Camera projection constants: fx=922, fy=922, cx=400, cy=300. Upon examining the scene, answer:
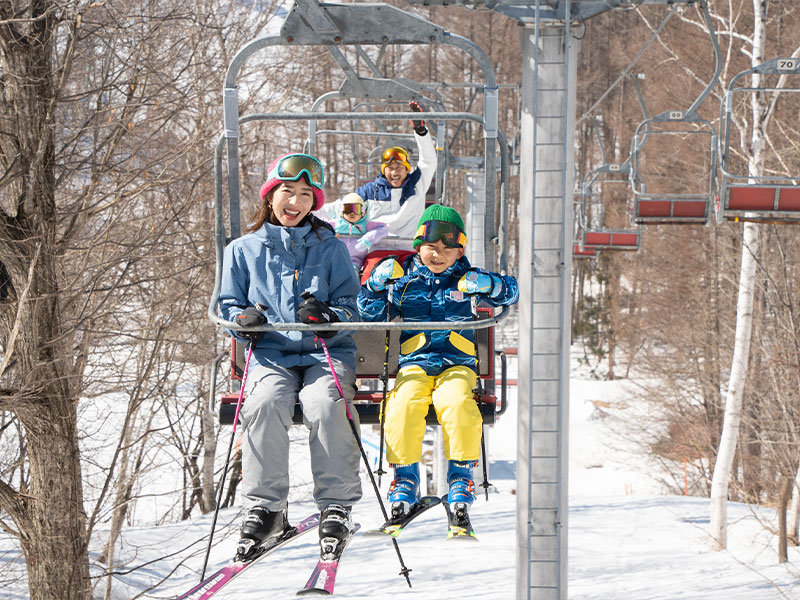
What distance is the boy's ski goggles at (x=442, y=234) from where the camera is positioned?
3.86m

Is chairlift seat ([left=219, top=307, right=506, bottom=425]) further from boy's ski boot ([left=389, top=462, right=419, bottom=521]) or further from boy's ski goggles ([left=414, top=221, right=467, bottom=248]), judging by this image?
boy's ski goggles ([left=414, top=221, right=467, bottom=248])

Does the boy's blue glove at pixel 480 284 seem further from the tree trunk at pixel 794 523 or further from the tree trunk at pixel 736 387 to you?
the tree trunk at pixel 794 523

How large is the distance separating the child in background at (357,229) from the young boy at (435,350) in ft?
6.14

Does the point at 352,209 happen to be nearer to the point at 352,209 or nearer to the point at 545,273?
the point at 352,209

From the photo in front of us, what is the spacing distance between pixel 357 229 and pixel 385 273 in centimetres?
240

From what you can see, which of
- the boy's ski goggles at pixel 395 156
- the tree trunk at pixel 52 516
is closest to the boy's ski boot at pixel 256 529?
the boy's ski goggles at pixel 395 156

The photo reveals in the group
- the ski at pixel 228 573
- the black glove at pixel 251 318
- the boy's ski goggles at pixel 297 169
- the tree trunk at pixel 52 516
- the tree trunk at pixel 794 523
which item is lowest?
the tree trunk at pixel 794 523

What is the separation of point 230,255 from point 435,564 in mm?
7462

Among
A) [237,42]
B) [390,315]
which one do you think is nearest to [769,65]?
[390,315]

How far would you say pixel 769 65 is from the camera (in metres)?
7.04

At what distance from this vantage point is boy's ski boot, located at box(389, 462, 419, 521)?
141 inches

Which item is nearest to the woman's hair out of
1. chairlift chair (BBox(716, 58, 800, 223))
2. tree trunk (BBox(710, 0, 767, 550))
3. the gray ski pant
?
the gray ski pant

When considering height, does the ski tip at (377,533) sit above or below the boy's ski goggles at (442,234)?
below

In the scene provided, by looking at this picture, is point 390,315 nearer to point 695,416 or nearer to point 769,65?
point 769,65
